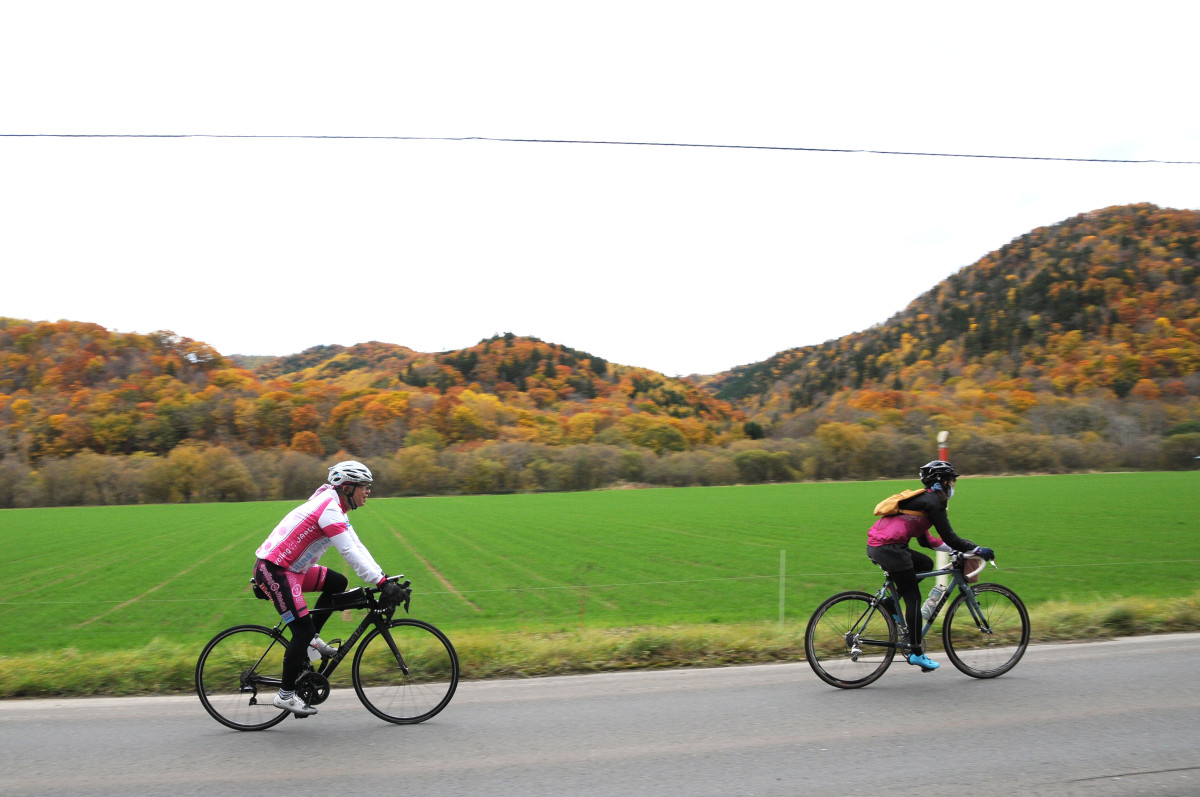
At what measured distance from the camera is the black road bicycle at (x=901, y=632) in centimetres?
650

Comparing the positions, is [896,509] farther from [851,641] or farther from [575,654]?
[575,654]

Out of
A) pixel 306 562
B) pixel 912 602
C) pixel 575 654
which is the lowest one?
pixel 575 654

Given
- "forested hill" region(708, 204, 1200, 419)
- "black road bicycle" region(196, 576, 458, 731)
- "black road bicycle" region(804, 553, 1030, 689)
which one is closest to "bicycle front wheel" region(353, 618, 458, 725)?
"black road bicycle" region(196, 576, 458, 731)

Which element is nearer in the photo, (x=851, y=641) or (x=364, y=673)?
(x=364, y=673)

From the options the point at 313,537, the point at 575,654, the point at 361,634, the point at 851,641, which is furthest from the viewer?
the point at 575,654

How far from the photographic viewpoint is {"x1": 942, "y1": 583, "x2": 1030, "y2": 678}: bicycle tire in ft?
21.9

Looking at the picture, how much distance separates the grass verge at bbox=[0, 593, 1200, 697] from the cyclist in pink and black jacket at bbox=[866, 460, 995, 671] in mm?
1432

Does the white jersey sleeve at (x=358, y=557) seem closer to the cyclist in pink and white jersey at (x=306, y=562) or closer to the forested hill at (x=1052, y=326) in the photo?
the cyclist in pink and white jersey at (x=306, y=562)

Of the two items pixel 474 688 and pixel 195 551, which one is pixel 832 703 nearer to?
pixel 474 688

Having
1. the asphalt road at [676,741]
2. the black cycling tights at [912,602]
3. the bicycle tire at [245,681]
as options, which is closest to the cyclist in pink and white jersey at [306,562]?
the bicycle tire at [245,681]

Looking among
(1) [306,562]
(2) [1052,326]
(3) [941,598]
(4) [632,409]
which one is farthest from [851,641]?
(2) [1052,326]

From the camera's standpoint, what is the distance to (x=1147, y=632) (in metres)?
8.48

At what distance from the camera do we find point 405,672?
5.75m

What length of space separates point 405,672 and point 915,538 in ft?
13.0
